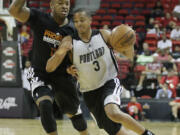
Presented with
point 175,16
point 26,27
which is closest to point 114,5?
point 175,16

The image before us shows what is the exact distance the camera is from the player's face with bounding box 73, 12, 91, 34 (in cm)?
496

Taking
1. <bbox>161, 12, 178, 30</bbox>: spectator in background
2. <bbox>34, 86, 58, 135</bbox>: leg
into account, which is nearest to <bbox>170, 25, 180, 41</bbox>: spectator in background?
<bbox>161, 12, 178, 30</bbox>: spectator in background

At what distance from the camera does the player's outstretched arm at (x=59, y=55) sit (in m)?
4.89

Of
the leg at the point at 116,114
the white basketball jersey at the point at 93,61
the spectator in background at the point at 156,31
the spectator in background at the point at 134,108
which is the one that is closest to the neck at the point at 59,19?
the white basketball jersey at the point at 93,61

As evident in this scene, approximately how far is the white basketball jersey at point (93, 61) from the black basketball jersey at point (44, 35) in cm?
43

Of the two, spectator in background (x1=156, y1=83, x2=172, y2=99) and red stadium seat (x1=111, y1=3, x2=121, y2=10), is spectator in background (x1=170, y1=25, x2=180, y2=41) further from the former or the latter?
red stadium seat (x1=111, y1=3, x2=121, y2=10)

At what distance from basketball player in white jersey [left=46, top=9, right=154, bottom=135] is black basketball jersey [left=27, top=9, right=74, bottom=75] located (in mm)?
385

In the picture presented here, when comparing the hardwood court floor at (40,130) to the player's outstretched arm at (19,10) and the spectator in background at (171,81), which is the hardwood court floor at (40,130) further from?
the player's outstretched arm at (19,10)

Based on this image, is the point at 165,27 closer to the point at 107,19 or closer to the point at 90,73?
the point at 107,19

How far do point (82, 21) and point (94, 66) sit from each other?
0.58 metres

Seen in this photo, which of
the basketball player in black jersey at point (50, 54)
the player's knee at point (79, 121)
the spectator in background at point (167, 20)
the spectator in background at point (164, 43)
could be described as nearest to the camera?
the basketball player in black jersey at point (50, 54)

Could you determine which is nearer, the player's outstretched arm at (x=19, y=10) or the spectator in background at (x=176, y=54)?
the player's outstretched arm at (x=19, y=10)

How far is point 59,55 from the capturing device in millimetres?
4887

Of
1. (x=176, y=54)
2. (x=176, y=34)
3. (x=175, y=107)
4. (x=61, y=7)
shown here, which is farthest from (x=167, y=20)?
(x=61, y=7)
